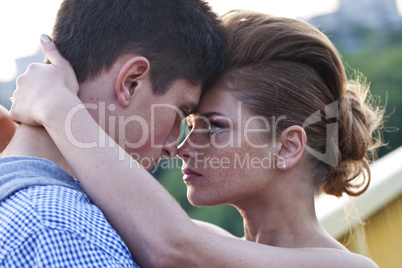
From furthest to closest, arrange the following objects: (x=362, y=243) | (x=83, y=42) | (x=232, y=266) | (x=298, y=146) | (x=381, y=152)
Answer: (x=381, y=152) < (x=362, y=243) < (x=298, y=146) < (x=83, y=42) < (x=232, y=266)

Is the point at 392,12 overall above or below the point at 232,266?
below

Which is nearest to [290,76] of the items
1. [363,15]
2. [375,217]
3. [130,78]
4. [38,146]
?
[130,78]

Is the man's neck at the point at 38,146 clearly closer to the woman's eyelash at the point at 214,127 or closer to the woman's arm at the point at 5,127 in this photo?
the woman's arm at the point at 5,127

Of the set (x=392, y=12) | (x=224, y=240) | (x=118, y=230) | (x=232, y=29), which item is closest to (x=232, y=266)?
(x=224, y=240)

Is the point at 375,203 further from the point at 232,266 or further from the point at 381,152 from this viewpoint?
the point at 381,152

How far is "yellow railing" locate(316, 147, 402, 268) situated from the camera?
9.51 feet

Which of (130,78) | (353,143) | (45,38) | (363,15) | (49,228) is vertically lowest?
(363,15)

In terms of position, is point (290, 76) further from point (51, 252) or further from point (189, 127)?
point (51, 252)

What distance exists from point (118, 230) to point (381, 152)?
120ft

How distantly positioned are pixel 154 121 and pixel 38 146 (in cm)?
50

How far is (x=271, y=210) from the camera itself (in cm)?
251

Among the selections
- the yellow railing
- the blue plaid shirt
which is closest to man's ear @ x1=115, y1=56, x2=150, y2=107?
the blue plaid shirt

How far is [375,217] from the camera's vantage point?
3471 millimetres
